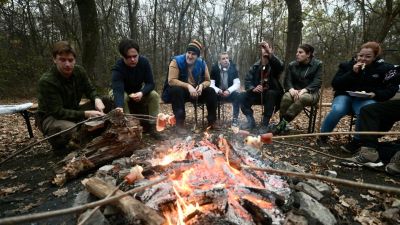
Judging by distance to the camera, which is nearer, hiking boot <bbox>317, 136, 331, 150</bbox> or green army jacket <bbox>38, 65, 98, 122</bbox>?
green army jacket <bbox>38, 65, 98, 122</bbox>

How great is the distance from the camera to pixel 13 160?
4484mm

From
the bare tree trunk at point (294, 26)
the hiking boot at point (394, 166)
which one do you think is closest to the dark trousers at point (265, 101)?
the hiking boot at point (394, 166)

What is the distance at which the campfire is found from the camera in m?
2.35

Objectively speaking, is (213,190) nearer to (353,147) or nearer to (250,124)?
(353,147)

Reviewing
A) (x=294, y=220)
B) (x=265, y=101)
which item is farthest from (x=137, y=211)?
(x=265, y=101)

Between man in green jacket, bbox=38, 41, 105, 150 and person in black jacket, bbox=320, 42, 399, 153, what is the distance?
3.99 m

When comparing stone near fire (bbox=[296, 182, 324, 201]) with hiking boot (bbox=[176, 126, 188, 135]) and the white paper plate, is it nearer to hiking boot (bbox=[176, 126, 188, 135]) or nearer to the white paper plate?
the white paper plate

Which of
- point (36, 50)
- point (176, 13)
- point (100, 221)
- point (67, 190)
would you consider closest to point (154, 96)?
point (67, 190)

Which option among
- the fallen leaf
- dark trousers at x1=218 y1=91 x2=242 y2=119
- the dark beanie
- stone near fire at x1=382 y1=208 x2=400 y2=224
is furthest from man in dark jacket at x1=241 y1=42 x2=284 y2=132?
the fallen leaf

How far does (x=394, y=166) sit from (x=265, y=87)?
2785 mm

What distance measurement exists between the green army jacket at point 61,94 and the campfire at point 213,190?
1872 mm

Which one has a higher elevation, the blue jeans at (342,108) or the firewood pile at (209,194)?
the blue jeans at (342,108)

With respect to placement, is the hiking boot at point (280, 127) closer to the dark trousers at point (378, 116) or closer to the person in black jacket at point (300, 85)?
the person in black jacket at point (300, 85)

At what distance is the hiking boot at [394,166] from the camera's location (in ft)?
12.4
